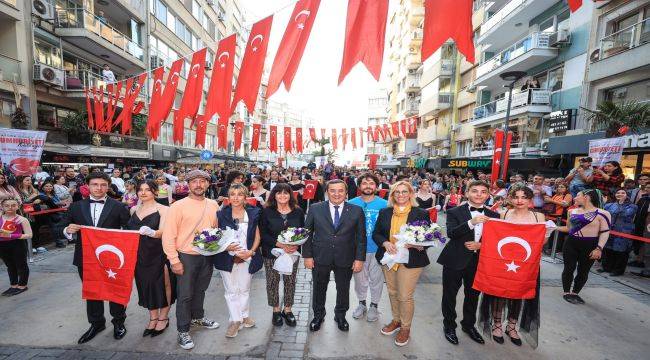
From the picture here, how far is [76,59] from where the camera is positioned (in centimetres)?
1694

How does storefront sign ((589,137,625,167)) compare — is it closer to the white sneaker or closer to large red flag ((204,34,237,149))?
the white sneaker

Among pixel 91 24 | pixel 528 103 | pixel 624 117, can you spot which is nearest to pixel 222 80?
pixel 624 117

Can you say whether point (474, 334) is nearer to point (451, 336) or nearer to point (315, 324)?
point (451, 336)

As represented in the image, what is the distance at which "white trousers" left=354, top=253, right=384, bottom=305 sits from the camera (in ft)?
14.6

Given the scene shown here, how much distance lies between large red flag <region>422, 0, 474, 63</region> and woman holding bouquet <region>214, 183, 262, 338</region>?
3418 millimetres

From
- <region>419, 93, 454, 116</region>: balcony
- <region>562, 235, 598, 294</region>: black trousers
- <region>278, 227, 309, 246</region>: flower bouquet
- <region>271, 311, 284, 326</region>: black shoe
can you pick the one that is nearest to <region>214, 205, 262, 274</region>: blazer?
<region>278, 227, 309, 246</region>: flower bouquet

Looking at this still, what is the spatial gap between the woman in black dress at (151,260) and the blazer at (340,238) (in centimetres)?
185

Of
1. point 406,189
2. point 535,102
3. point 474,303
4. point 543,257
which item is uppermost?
point 535,102

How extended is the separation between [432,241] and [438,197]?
12926 millimetres

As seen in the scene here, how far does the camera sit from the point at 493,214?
3729mm

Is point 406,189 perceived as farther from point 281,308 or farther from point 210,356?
point 210,356

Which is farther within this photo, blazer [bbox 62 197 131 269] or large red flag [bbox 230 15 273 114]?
large red flag [bbox 230 15 273 114]

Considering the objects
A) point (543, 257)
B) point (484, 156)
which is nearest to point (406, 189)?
point (543, 257)

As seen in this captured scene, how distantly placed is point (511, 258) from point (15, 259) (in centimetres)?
762
